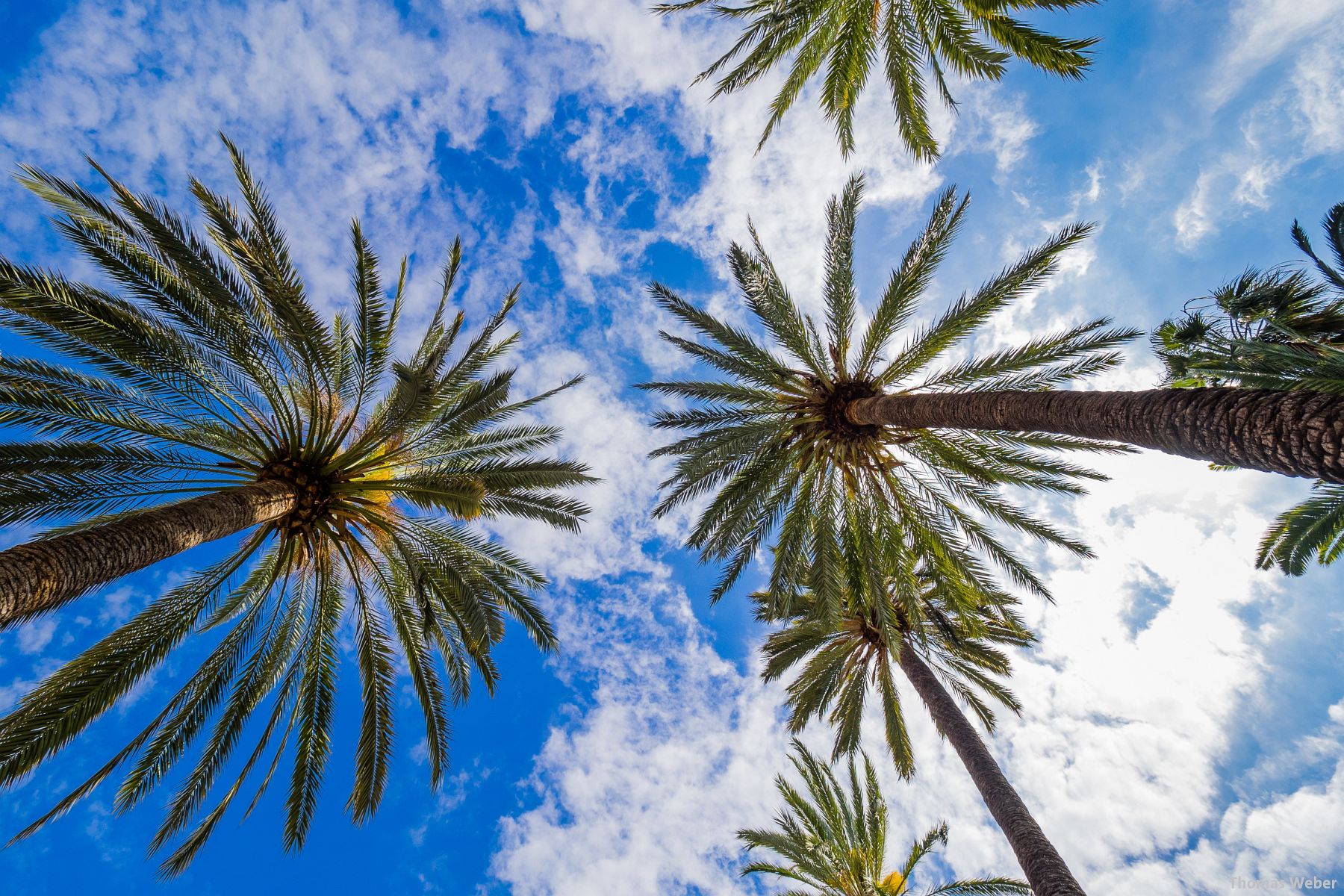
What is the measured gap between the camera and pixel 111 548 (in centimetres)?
464

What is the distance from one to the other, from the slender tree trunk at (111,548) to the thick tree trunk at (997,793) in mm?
8941

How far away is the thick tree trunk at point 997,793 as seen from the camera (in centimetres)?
663

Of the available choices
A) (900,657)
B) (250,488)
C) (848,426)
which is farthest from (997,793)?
(250,488)

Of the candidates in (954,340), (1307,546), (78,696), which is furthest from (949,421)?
(78,696)

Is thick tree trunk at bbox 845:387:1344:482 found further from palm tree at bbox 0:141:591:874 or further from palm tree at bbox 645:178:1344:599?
palm tree at bbox 0:141:591:874

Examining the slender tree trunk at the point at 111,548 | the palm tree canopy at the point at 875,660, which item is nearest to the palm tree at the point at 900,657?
the palm tree canopy at the point at 875,660

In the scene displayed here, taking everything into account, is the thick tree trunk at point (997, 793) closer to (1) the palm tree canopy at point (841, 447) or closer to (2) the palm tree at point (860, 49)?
(1) the palm tree canopy at point (841, 447)

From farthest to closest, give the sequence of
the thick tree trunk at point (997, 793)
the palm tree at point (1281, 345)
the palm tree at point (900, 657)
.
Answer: the palm tree at point (900, 657), the thick tree trunk at point (997, 793), the palm tree at point (1281, 345)

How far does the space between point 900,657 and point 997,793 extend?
2.13 metres

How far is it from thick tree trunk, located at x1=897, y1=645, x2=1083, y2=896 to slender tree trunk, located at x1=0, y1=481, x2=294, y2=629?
8.94 meters

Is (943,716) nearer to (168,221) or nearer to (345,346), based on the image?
(345,346)

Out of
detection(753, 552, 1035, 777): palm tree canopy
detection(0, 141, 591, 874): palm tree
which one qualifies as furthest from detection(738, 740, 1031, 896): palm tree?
detection(0, 141, 591, 874): palm tree

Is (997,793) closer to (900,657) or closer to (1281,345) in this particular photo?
(900,657)

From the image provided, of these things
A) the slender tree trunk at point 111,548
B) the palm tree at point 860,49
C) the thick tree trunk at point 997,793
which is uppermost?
the palm tree at point 860,49
